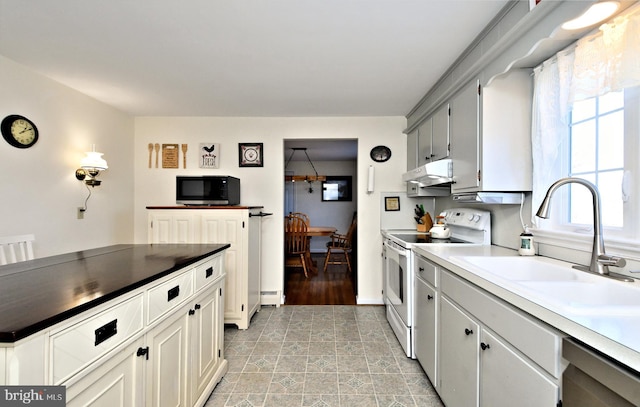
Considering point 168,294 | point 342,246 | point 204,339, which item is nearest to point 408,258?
point 204,339

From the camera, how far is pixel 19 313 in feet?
2.29

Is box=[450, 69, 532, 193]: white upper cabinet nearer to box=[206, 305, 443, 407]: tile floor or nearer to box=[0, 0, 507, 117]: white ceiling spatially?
box=[0, 0, 507, 117]: white ceiling

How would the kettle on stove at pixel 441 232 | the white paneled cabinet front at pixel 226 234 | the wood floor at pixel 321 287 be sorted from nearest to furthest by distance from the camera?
the kettle on stove at pixel 441 232 → the white paneled cabinet front at pixel 226 234 → the wood floor at pixel 321 287

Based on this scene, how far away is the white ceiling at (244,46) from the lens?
149cm

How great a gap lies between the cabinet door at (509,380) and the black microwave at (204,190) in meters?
2.46

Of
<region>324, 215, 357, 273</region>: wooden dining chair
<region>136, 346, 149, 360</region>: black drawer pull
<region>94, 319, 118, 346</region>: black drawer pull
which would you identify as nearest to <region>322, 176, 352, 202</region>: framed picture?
<region>324, 215, 357, 273</region>: wooden dining chair

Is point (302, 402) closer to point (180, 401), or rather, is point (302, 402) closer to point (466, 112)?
point (180, 401)

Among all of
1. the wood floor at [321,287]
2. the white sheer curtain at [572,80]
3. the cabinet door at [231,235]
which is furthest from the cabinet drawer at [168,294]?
the wood floor at [321,287]

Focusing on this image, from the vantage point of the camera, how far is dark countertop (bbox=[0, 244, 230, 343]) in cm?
68

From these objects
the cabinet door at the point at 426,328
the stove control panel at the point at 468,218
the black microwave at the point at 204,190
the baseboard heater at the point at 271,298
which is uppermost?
the black microwave at the point at 204,190

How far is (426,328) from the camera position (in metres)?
1.84

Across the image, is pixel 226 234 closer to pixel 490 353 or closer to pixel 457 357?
pixel 457 357

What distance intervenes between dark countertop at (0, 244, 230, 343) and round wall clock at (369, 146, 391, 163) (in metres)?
2.28

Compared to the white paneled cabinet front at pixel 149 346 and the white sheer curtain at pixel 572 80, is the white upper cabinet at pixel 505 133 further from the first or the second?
the white paneled cabinet front at pixel 149 346
